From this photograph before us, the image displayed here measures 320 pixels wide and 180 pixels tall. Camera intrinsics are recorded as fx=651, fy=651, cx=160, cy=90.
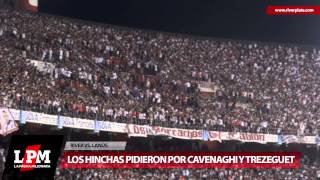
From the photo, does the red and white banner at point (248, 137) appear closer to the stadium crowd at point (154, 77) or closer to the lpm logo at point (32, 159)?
the stadium crowd at point (154, 77)

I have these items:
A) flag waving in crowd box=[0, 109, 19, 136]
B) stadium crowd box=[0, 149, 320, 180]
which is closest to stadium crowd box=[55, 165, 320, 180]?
stadium crowd box=[0, 149, 320, 180]

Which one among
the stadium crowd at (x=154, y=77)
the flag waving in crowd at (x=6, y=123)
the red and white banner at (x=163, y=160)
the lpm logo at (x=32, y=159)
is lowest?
the lpm logo at (x=32, y=159)

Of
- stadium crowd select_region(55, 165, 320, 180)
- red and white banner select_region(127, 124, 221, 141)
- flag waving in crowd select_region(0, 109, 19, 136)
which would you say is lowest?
stadium crowd select_region(55, 165, 320, 180)

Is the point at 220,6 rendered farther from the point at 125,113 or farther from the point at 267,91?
the point at 125,113

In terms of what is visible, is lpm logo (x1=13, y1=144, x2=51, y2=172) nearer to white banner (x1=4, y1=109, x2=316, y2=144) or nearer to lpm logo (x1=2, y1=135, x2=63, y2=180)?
lpm logo (x1=2, y1=135, x2=63, y2=180)

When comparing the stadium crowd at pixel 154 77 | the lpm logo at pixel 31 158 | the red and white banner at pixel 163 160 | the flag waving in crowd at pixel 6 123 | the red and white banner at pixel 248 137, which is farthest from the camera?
the red and white banner at pixel 248 137

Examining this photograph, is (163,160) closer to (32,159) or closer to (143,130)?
(143,130)

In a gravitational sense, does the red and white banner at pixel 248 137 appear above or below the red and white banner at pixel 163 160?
above

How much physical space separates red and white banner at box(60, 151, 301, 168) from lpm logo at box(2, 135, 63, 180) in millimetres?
21021

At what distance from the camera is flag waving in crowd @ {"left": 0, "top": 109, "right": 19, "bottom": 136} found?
2933 centimetres

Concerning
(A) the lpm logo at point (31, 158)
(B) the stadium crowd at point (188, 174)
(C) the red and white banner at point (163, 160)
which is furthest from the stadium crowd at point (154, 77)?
(A) the lpm logo at point (31, 158)

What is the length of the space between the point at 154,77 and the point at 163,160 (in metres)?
9.27

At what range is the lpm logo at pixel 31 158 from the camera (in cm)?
1051

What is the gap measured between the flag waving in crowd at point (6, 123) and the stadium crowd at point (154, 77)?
1492 millimetres
